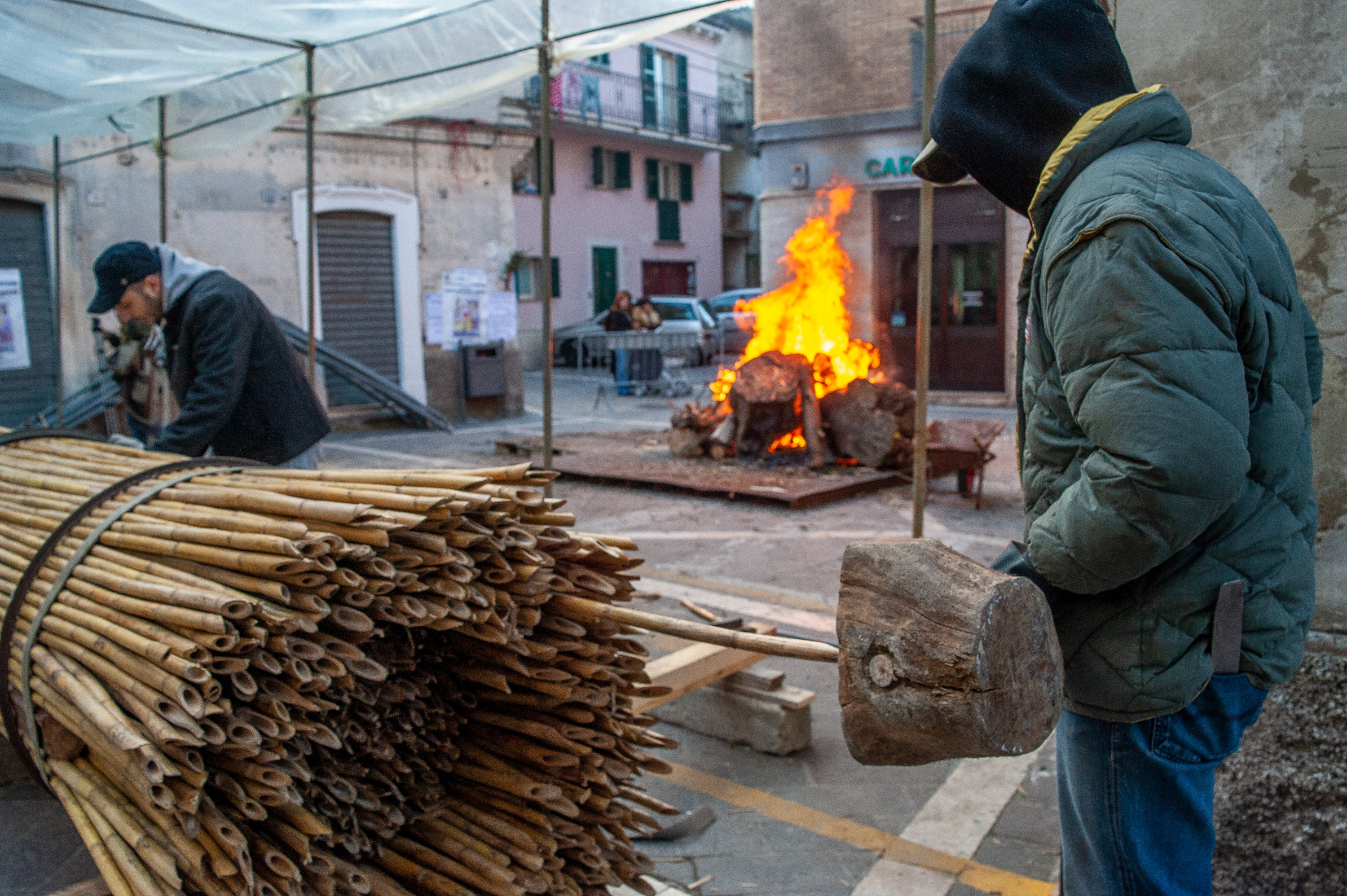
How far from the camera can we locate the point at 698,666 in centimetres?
382

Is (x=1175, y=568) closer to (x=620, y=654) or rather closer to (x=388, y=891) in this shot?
(x=620, y=654)

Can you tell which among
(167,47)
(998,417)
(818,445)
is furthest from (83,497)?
(998,417)

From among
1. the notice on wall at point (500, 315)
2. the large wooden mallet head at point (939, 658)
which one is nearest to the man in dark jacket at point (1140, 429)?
the large wooden mallet head at point (939, 658)

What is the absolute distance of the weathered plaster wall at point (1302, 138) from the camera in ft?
8.76

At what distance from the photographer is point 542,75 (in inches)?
202

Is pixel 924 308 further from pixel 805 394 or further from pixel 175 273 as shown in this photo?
pixel 805 394

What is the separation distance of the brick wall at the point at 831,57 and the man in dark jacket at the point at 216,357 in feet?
48.1

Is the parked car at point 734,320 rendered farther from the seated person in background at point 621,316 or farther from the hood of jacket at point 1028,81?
the hood of jacket at point 1028,81

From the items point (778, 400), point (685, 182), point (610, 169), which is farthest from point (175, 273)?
point (685, 182)

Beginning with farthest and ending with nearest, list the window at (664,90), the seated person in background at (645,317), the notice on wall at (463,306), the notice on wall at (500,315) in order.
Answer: the window at (664,90) → the seated person in background at (645,317) → the notice on wall at (500,315) → the notice on wall at (463,306)

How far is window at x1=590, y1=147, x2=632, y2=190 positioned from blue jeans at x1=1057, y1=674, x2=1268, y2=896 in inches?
1148

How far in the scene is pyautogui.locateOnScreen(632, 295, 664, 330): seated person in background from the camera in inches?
756

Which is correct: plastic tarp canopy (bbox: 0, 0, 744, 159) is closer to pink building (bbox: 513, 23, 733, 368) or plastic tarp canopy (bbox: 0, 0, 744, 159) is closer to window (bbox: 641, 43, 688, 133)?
pink building (bbox: 513, 23, 733, 368)

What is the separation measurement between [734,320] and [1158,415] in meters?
22.6
